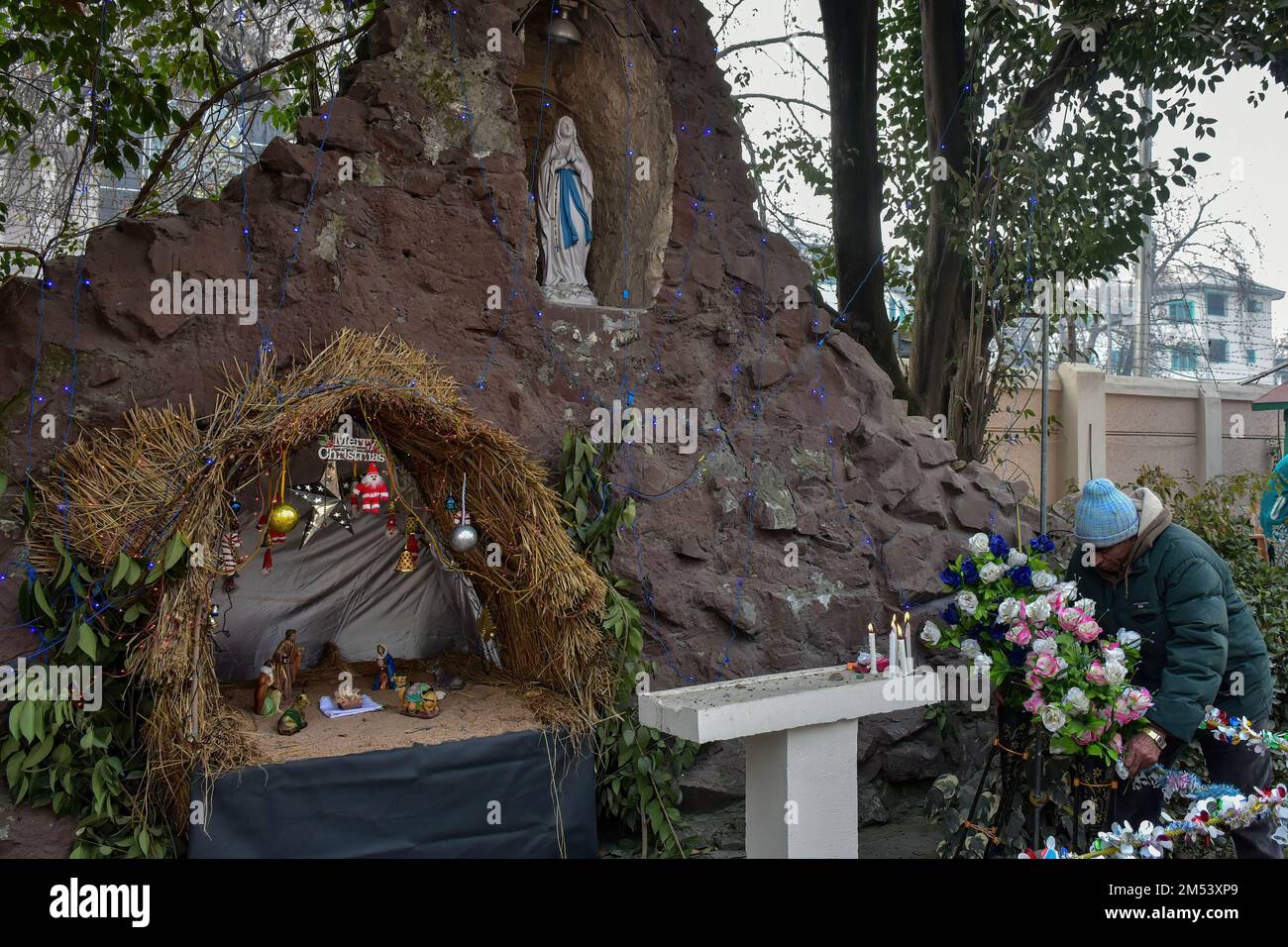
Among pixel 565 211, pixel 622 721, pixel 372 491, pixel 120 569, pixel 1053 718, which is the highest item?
pixel 565 211

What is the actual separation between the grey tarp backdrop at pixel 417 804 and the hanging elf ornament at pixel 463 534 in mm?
824

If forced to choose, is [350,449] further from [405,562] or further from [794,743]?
[794,743]

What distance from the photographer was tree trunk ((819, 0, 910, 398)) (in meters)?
7.66

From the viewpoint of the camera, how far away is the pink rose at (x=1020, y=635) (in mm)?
3658

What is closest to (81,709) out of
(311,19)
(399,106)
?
(399,106)

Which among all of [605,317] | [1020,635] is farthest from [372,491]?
[1020,635]

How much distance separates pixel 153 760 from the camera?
355cm

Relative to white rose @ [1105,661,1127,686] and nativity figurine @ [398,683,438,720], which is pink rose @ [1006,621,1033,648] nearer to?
white rose @ [1105,661,1127,686]

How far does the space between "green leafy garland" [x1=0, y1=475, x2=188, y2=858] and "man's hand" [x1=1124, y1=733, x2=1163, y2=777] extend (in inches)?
136

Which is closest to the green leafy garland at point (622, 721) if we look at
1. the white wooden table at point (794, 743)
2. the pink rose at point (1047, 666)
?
the white wooden table at point (794, 743)

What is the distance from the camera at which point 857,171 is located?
7.80m

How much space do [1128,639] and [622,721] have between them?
211 centimetres

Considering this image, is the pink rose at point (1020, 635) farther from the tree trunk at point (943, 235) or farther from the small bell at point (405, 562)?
the tree trunk at point (943, 235)

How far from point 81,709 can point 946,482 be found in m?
4.44
